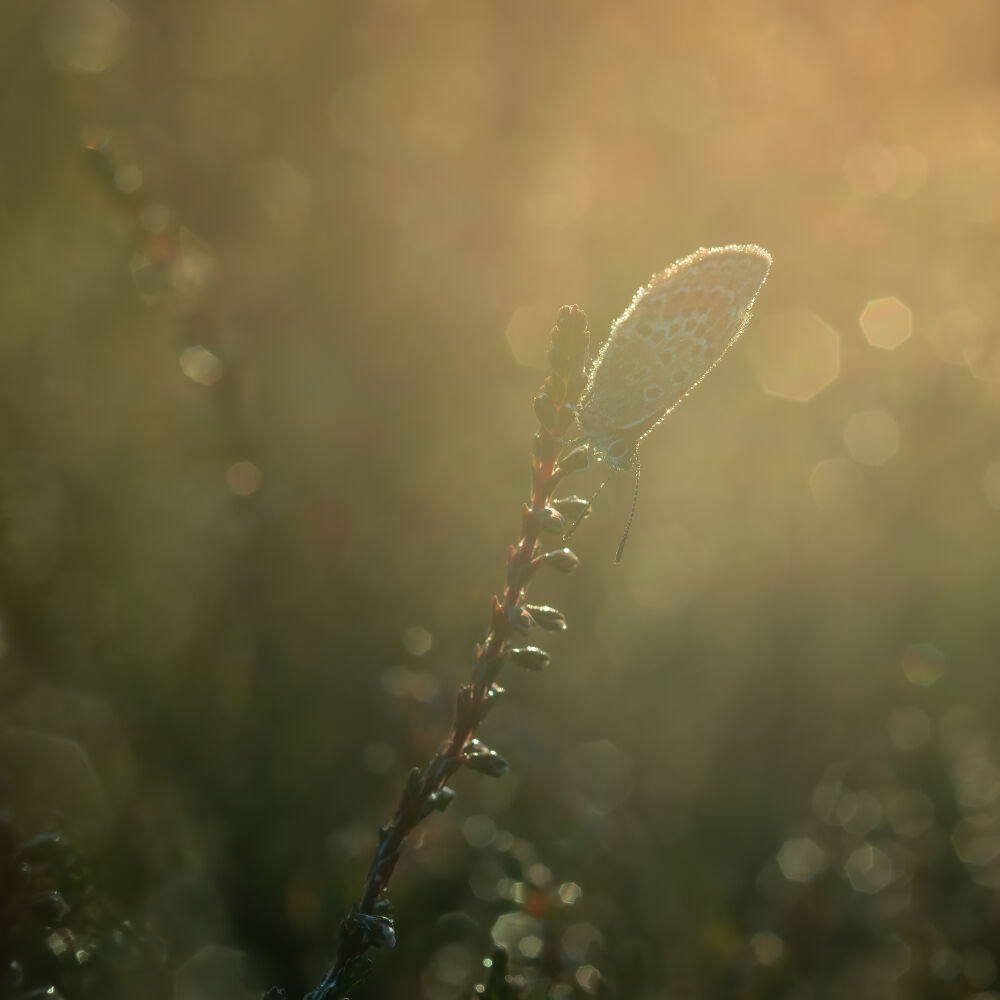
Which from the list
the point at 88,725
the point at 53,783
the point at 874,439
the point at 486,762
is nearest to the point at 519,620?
the point at 486,762

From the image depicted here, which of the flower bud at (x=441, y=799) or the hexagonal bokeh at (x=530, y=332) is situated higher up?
the hexagonal bokeh at (x=530, y=332)

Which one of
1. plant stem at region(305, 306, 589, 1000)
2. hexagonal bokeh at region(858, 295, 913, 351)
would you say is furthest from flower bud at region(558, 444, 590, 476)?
hexagonal bokeh at region(858, 295, 913, 351)

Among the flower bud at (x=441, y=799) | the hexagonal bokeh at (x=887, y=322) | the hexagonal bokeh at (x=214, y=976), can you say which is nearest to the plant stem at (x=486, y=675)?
the flower bud at (x=441, y=799)

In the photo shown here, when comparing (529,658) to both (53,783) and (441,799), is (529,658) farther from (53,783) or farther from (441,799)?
(53,783)

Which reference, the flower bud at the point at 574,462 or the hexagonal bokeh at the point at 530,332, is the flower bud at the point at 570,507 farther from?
the hexagonal bokeh at the point at 530,332

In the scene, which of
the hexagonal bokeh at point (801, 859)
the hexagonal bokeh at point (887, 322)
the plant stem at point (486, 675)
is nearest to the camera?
the plant stem at point (486, 675)
